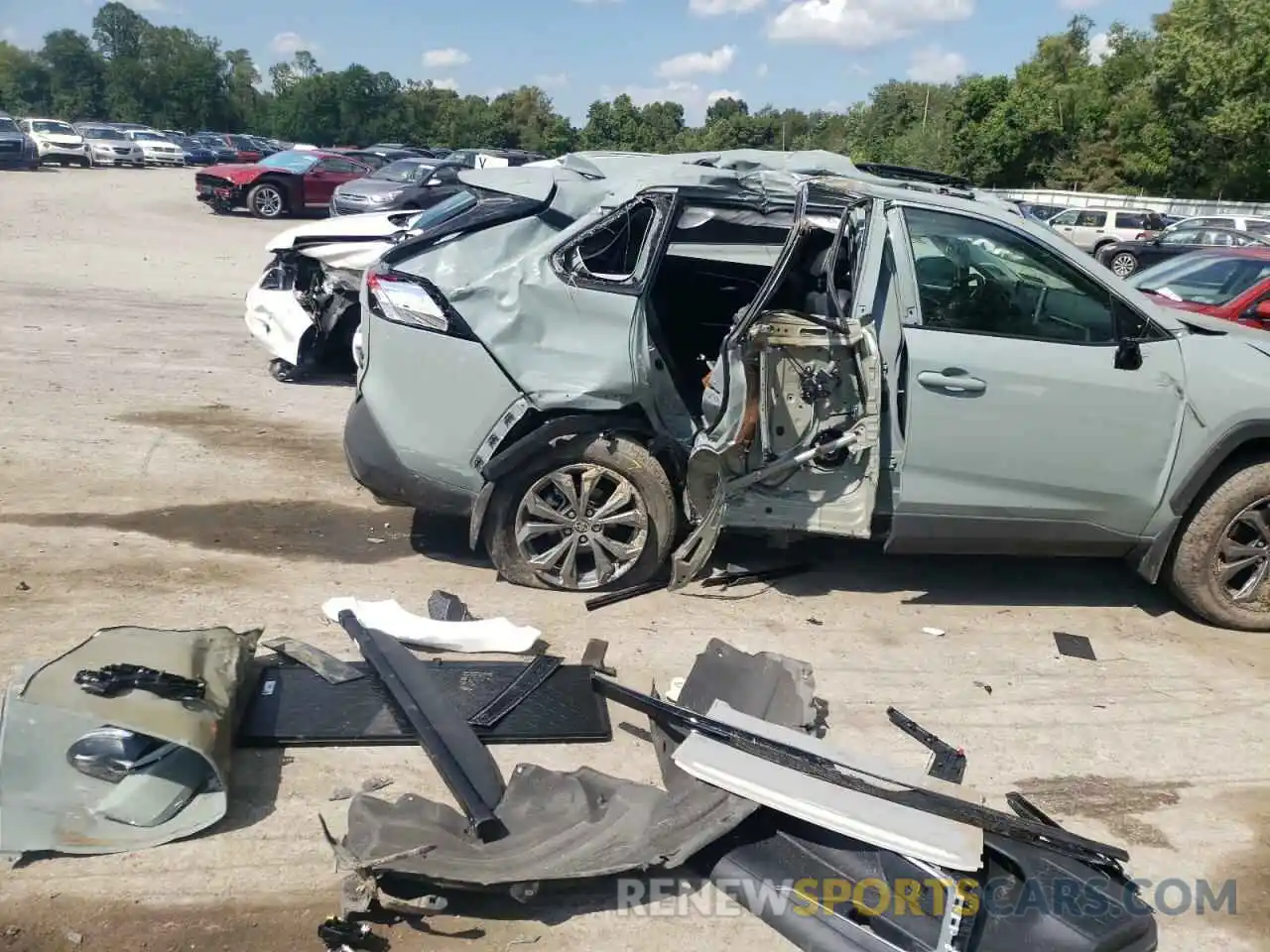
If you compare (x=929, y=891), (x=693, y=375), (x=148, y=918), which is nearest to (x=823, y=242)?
(x=693, y=375)

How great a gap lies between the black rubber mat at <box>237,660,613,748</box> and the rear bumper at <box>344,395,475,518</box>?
2.94ft

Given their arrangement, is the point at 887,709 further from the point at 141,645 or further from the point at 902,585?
the point at 141,645

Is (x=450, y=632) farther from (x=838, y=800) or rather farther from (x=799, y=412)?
(x=838, y=800)

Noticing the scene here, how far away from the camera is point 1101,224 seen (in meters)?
28.2

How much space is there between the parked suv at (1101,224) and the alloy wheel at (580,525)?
26.1 m

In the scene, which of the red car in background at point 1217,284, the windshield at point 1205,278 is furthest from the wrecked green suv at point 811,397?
the windshield at point 1205,278

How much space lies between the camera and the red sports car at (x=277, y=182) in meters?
23.7

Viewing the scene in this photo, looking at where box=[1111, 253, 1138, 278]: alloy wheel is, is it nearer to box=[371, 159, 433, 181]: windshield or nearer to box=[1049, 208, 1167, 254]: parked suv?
box=[1049, 208, 1167, 254]: parked suv

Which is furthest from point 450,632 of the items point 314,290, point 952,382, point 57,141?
point 57,141

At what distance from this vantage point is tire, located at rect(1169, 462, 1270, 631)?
4.98 meters

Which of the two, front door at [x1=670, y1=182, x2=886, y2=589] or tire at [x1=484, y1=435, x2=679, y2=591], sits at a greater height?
front door at [x1=670, y1=182, x2=886, y2=589]

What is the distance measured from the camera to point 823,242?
17.5 ft

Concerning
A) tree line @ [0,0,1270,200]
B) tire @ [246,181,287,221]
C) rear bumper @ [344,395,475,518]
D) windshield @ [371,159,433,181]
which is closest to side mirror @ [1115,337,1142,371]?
rear bumper @ [344,395,475,518]

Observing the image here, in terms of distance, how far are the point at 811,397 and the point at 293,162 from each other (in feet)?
74.3
